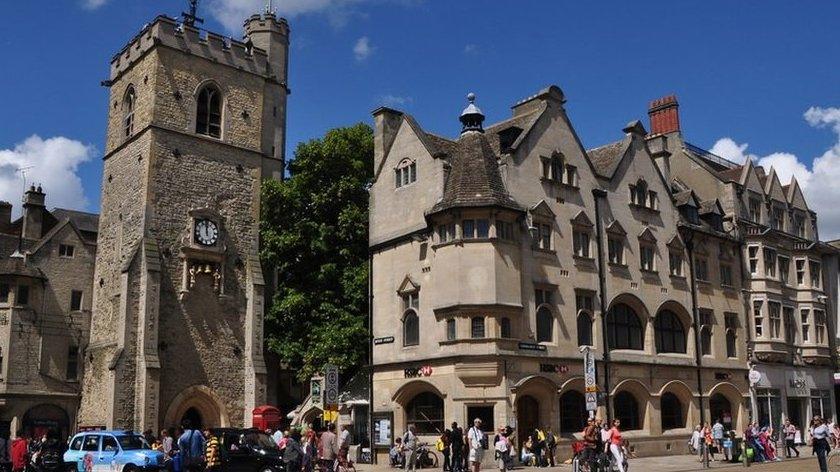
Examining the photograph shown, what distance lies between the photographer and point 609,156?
3875cm

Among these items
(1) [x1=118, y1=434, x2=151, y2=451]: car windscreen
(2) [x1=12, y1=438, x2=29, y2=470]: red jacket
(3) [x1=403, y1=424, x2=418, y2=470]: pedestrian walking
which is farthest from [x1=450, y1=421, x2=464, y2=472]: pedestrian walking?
(2) [x1=12, y1=438, x2=29, y2=470]: red jacket

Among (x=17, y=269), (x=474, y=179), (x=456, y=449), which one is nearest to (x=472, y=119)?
(x=474, y=179)

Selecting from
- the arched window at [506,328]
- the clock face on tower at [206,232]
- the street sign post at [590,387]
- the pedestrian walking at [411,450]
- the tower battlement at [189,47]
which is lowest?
the pedestrian walking at [411,450]

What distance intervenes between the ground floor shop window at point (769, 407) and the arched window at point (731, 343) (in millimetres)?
2375

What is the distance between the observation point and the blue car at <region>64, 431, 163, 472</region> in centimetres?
2558

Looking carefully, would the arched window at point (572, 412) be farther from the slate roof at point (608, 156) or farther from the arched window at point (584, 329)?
the slate roof at point (608, 156)

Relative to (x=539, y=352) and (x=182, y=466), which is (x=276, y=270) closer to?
(x=539, y=352)

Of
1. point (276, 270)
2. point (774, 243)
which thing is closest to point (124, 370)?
point (276, 270)

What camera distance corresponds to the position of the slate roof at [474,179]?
101 feet

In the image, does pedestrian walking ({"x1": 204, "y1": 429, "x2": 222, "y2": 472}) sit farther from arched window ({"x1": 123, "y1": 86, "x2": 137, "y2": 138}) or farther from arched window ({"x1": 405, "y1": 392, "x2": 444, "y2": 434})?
arched window ({"x1": 123, "y1": 86, "x2": 137, "y2": 138})

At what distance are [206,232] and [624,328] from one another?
19.9m

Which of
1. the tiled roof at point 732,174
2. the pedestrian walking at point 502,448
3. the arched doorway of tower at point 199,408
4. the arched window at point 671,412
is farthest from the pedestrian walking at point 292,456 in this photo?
the tiled roof at point 732,174

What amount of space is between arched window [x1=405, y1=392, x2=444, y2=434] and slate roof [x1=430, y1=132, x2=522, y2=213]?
714 cm

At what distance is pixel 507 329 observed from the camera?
30422mm
